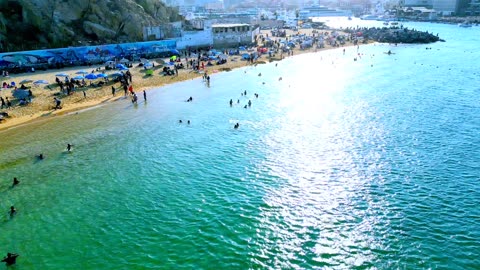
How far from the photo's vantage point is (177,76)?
62812 millimetres

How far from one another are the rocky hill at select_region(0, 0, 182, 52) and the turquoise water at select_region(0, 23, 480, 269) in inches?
1307

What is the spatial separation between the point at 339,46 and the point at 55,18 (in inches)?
3022

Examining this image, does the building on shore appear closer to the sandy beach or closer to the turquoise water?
the sandy beach

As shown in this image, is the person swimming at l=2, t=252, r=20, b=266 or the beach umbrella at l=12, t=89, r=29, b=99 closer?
the person swimming at l=2, t=252, r=20, b=266

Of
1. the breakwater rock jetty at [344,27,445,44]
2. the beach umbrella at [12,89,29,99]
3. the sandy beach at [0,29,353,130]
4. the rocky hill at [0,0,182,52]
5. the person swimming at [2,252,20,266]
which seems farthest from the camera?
the breakwater rock jetty at [344,27,445,44]

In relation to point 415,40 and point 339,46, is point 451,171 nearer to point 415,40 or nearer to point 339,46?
point 339,46

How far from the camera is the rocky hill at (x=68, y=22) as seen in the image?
6800cm

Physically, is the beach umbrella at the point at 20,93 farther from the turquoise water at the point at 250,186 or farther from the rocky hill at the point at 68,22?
the rocky hill at the point at 68,22

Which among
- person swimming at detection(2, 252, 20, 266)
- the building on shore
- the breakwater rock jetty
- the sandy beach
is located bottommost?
person swimming at detection(2, 252, 20, 266)

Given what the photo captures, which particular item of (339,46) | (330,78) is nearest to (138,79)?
(330,78)

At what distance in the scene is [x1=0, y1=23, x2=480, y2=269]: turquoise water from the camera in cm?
2005

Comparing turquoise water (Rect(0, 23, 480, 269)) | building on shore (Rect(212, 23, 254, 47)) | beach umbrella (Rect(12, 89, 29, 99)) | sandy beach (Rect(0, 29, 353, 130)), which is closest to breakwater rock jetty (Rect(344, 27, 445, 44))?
building on shore (Rect(212, 23, 254, 47))

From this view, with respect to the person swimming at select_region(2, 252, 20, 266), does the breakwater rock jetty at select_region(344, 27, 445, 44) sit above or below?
above

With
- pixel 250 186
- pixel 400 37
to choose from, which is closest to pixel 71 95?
pixel 250 186
